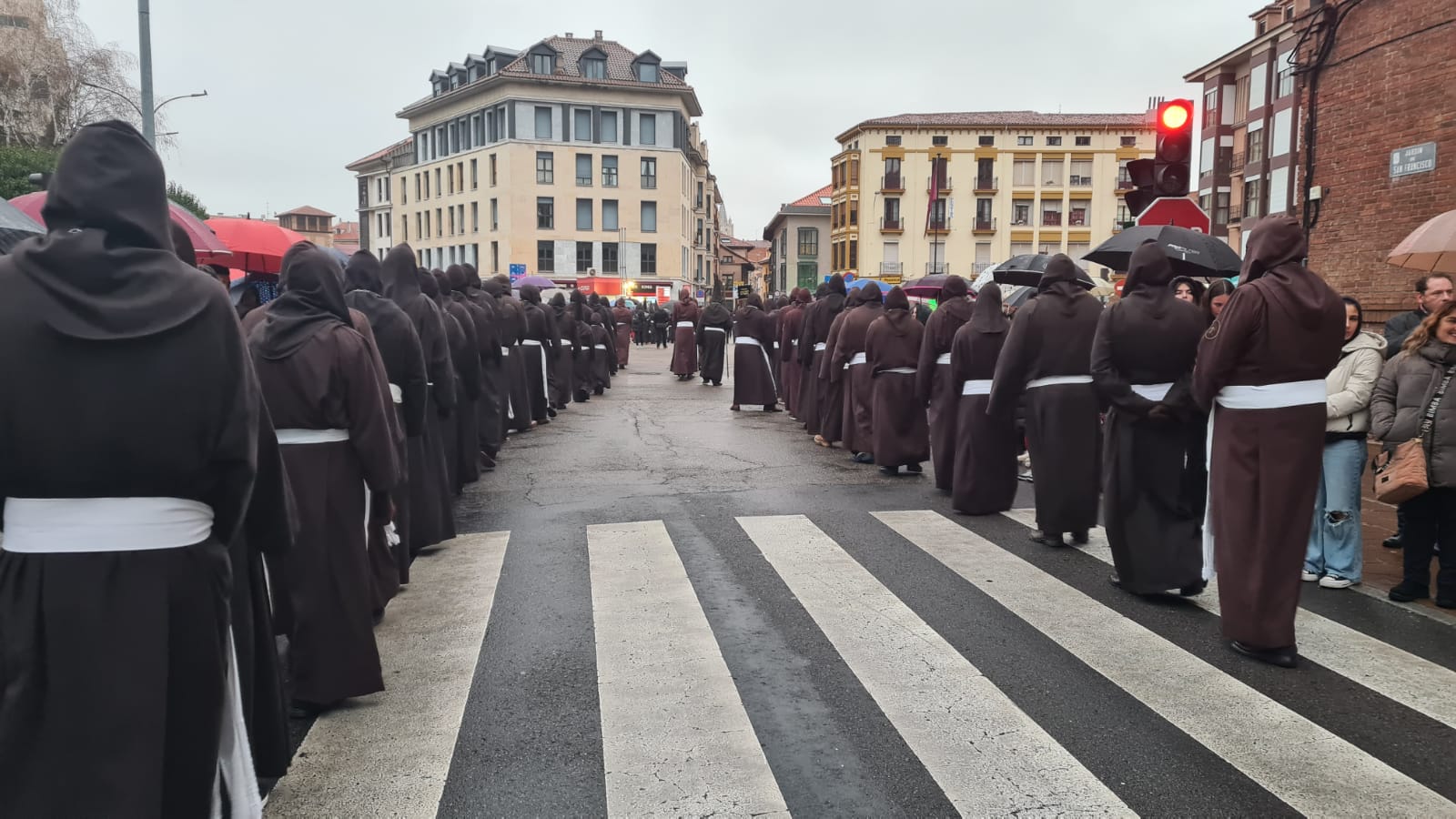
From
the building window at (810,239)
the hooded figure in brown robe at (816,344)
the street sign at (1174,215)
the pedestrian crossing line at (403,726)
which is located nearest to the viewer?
the pedestrian crossing line at (403,726)

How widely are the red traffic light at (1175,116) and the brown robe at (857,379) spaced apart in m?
3.18

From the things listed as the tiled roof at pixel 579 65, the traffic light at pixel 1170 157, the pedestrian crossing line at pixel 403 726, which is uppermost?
the tiled roof at pixel 579 65

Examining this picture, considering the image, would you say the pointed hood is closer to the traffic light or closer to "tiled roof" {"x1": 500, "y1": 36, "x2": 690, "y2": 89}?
the traffic light

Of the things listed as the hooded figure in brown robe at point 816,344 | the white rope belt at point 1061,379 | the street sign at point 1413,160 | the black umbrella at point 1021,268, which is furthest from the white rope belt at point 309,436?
the street sign at point 1413,160

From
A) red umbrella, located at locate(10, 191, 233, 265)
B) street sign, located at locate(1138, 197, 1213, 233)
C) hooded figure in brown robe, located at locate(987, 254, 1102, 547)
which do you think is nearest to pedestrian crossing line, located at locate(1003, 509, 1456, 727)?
hooded figure in brown robe, located at locate(987, 254, 1102, 547)

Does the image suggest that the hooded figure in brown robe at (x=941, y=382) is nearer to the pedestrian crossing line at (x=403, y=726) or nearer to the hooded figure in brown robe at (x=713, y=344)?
the pedestrian crossing line at (x=403, y=726)

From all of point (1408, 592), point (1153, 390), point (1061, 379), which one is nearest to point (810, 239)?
point (1061, 379)

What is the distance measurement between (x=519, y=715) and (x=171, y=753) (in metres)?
1.64

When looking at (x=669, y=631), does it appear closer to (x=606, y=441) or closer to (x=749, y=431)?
(x=606, y=441)

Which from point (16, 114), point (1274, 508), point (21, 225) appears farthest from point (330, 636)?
point (16, 114)

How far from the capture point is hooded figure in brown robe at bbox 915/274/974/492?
896 centimetres

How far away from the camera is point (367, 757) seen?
375 centimetres

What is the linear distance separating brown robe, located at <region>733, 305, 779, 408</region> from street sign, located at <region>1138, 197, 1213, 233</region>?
8.24 meters

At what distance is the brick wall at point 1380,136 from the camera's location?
38.9ft
